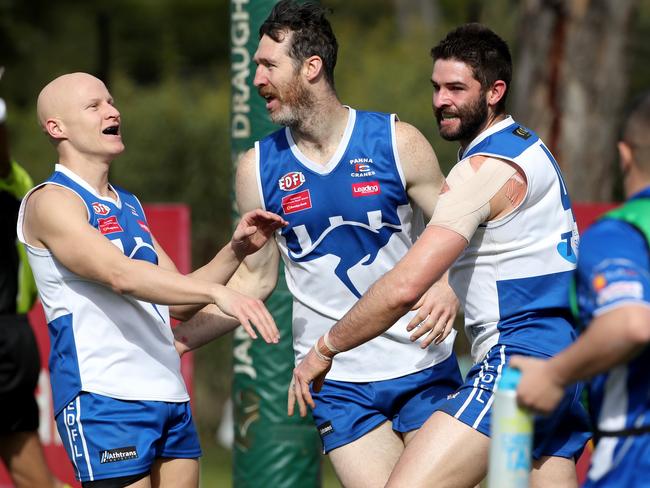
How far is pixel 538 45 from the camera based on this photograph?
935cm

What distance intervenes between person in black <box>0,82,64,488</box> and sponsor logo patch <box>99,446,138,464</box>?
230cm

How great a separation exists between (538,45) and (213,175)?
11.7 ft

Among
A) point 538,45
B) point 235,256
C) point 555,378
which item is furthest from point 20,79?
point 555,378

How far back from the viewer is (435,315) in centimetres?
456

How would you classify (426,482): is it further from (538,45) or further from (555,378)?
(538,45)

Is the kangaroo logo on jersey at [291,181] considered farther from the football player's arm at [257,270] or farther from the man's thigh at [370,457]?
the man's thigh at [370,457]

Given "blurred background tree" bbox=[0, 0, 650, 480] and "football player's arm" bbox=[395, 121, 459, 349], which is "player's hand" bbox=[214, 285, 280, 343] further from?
"blurred background tree" bbox=[0, 0, 650, 480]

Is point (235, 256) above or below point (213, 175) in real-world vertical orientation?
above

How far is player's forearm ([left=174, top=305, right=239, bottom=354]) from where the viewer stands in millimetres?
4934

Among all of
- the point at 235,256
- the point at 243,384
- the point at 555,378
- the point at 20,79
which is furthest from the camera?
the point at 20,79

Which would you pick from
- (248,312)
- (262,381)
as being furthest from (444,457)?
(262,381)

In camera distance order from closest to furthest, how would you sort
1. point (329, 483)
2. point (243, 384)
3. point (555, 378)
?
1. point (555, 378)
2. point (243, 384)
3. point (329, 483)

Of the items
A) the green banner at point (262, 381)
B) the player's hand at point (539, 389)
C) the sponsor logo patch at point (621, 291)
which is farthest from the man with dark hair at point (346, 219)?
the sponsor logo patch at point (621, 291)

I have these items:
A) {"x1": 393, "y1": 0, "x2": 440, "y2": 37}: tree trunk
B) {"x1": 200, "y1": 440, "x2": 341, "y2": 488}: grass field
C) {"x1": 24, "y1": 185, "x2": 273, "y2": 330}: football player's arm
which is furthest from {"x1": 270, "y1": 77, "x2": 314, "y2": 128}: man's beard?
{"x1": 393, "y1": 0, "x2": 440, "y2": 37}: tree trunk
